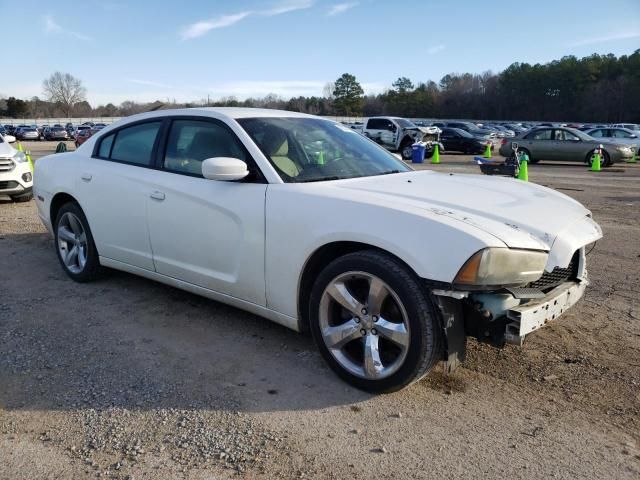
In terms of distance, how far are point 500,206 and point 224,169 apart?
1687 mm

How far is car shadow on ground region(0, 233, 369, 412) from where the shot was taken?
3.04 meters

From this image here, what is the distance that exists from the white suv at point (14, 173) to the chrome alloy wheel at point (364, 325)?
876 cm

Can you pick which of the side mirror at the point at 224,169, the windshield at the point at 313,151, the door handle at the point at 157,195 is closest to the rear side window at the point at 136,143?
the door handle at the point at 157,195

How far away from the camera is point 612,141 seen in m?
20.7

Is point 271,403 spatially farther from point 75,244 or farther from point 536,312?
point 75,244

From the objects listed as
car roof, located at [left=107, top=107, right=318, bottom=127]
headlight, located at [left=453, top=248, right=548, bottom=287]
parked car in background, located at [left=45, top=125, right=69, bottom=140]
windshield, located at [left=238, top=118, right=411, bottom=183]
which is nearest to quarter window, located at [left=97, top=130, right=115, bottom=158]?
car roof, located at [left=107, top=107, right=318, bottom=127]

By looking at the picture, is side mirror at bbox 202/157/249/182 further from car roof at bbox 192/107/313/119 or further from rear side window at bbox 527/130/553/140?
rear side window at bbox 527/130/553/140

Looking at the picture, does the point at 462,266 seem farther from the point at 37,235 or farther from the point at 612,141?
the point at 612,141

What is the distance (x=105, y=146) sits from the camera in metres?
4.87

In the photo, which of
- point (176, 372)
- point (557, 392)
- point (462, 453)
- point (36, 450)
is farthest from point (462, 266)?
point (36, 450)

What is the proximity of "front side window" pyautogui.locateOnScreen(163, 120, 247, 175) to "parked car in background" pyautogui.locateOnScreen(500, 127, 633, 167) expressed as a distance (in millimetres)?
17750

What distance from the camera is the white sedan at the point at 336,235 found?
2.77 metres

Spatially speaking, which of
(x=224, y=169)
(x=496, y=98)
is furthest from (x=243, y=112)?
(x=496, y=98)

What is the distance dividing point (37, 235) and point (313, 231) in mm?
5515
